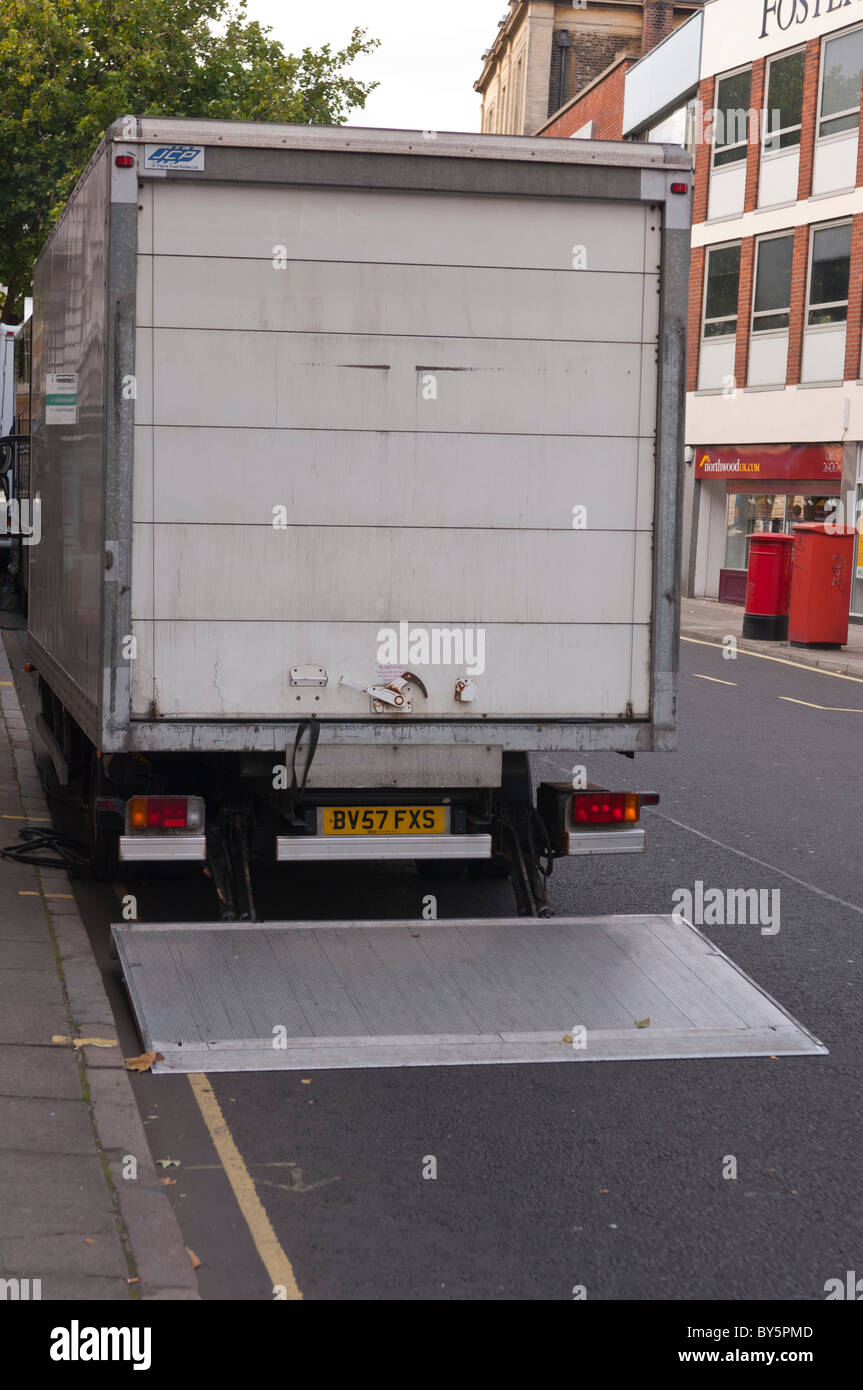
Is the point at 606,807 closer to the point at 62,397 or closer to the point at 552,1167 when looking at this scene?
the point at 552,1167

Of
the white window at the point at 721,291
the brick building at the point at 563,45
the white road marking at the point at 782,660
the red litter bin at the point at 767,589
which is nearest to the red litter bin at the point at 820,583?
the red litter bin at the point at 767,589

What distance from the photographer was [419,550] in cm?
677

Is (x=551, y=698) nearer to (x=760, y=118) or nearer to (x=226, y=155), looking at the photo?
(x=226, y=155)

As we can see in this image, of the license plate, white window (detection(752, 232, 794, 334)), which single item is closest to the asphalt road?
the license plate

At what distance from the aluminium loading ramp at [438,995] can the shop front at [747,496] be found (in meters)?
22.9

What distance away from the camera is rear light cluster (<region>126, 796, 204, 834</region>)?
22.6 ft

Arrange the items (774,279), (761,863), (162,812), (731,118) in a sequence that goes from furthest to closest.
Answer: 1. (731,118)
2. (774,279)
3. (761,863)
4. (162,812)

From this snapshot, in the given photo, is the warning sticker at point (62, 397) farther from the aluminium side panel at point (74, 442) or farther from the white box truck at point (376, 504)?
the white box truck at point (376, 504)


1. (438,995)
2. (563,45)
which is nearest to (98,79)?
(438,995)

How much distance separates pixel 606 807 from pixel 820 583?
17.1 m

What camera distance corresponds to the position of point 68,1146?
4762mm

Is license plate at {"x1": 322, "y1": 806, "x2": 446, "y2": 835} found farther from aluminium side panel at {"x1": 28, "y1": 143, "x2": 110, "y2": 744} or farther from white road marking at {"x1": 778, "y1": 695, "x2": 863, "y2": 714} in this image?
white road marking at {"x1": 778, "y1": 695, "x2": 863, "y2": 714}

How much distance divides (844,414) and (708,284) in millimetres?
6750
